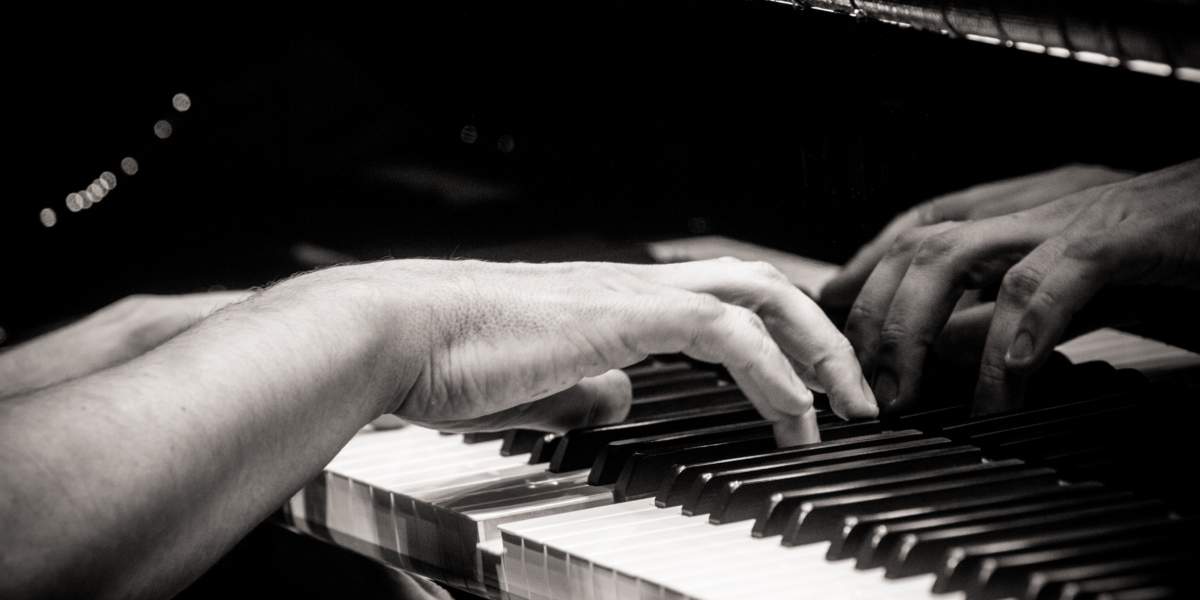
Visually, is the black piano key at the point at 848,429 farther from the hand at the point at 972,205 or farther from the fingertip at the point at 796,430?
the hand at the point at 972,205

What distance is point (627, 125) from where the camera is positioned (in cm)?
146

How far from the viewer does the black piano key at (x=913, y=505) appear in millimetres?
833

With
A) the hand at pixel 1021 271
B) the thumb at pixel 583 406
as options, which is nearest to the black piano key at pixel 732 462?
the hand at pixel 1021 271

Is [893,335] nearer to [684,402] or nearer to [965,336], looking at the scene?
[965,336]

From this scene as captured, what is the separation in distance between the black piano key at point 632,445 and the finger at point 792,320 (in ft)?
0.29

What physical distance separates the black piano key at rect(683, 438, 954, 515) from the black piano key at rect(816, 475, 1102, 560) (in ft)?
0.35

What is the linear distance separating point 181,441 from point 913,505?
564 millimetres

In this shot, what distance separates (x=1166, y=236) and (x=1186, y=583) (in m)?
0.40

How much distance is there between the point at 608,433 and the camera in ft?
3.97

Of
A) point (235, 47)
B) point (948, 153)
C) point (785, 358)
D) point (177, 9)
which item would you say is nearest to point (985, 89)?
point (948, 153)

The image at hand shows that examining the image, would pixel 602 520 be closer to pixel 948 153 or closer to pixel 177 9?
pixel 948 153

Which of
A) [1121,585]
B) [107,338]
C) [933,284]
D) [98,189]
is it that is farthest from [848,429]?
[98,189]

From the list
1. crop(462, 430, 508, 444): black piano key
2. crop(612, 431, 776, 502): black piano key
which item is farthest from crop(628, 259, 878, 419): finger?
crop(462, 430, 508, 444): black piano key

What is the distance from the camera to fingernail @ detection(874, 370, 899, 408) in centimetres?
117
